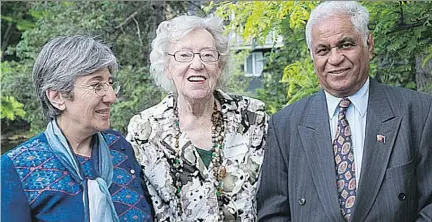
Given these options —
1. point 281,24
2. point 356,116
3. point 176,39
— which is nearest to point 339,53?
point 356,116

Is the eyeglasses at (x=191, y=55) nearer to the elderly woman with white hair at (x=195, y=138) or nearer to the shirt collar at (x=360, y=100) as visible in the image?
the elderly woman with white hair at (x=195, y=138)

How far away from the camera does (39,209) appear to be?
224 centimetres

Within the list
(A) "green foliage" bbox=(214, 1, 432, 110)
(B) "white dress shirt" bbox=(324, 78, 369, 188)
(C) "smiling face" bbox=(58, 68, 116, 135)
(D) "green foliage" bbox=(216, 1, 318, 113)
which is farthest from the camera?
(D) "green foliage" bbox=(216, 1, 318, 113)

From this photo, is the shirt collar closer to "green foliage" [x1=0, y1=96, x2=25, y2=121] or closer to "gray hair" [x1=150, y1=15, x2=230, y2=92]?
"gray hair" [x1=150, y1=15, x2=230, y2=92]

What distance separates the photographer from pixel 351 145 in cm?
246

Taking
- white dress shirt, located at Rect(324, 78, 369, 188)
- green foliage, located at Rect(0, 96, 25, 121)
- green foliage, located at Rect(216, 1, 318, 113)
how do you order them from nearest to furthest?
white dress shirt, located at Rect(324, 78, 369, 188) → green foliage, located at Rect(216, 1, 318, 113) → green foliage, located at Rect(0, 96, 25, 121)

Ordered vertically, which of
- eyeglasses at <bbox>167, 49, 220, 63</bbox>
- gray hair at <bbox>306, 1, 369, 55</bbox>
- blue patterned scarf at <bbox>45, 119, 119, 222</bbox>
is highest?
gray hair at <bbox>306, 1, 369, 55</bbox>

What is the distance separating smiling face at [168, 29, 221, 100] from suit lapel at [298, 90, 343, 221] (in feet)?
1.43

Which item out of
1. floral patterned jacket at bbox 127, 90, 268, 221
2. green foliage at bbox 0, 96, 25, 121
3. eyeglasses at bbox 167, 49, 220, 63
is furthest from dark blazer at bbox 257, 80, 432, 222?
green foliage at bbox 0, 96, 25, 121

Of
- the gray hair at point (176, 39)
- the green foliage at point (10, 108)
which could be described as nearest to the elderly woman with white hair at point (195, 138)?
the gray hair at point (176, 39)

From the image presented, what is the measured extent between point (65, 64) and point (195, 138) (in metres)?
0.71

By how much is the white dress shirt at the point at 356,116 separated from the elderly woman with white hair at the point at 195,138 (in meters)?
0.42

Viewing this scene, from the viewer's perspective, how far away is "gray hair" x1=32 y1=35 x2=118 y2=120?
230 centimetres

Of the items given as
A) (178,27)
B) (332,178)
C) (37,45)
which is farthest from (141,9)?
(332,178)
